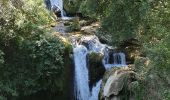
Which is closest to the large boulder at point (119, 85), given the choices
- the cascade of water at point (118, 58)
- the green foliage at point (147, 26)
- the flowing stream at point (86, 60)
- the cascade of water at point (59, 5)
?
the flowing stream at point (86, 60)

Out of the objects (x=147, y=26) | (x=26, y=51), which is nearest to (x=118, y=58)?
(x=26, y=51)

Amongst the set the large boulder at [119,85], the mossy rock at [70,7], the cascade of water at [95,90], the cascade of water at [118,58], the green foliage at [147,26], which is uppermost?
the mossy rock at [70,7]

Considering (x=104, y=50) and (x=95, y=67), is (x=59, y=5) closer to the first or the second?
(x=104, y=50)

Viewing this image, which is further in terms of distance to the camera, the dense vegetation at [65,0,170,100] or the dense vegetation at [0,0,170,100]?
the dense vegetation at [0,0,170,100]

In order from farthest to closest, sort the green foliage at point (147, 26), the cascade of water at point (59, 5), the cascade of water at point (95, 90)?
the cascade of water at point (59, 5), the cascade of water at point (95, 90), the green foliage at point (147, 26)

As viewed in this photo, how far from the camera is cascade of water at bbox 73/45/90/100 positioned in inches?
708

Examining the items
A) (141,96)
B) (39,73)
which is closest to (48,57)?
(39,73)

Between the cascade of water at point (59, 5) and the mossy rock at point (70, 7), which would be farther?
the cascade of water at point (59, 5)

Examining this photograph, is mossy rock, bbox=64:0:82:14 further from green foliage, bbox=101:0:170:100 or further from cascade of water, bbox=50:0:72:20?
green foliage, bbox=101:0:170:100

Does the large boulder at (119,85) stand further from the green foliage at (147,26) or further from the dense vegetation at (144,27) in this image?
the green foliage at (147,26)

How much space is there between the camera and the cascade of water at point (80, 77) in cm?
1798

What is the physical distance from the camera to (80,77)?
1809cm

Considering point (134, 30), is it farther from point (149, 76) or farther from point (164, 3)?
point (149, 76)

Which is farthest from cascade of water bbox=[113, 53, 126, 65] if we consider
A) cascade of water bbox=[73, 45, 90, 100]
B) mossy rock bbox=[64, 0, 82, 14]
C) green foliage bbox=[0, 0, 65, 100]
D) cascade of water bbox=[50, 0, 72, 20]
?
cascade of water bbox=[50, 0, 72, 20]
